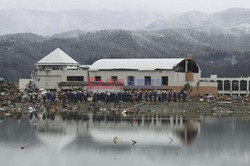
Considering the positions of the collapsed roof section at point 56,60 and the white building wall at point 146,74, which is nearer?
the white building wall at point 146,74

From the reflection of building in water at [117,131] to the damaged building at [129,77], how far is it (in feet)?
67.4

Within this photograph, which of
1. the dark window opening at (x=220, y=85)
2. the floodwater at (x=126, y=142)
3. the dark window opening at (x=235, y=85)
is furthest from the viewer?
the dark window opening at (x=220, y=85)

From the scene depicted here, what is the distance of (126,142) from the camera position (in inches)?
1463

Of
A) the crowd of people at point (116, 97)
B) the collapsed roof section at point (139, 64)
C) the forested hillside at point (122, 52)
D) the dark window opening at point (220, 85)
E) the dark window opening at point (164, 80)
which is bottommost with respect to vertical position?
the crowd of people at point (116, 97)

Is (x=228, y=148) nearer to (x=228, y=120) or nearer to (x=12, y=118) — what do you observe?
(x=228, y=120)

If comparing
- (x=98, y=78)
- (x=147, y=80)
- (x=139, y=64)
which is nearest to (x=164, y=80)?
(x=147, y=80)

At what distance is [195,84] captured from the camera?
71625mm

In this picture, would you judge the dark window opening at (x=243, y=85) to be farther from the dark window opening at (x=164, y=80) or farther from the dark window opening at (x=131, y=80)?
the dark window opening at (x=131, y=80)

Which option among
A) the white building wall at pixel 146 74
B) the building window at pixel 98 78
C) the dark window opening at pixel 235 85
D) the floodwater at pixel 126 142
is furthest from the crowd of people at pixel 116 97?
the dark window opening at pixel 235 85

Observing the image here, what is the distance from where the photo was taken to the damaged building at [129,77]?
71.4m

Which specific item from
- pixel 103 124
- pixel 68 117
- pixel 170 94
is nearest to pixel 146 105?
pixel 170 94

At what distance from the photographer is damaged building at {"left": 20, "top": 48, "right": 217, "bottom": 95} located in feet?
234

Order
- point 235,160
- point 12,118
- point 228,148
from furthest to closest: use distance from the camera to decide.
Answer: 1. point 12,118
2. point 228,148
3. point 235,160

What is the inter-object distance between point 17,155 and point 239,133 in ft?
46.2
